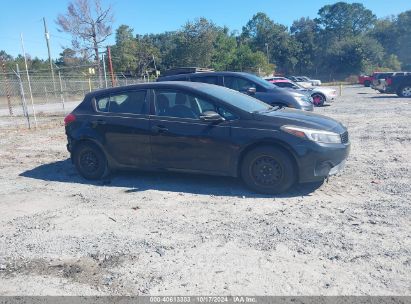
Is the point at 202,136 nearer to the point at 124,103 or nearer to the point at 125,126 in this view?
the point at 125,126

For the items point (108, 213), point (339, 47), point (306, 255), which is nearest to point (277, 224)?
point (306, 255)

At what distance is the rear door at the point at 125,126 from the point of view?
6172mm

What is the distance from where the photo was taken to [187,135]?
5801 mm

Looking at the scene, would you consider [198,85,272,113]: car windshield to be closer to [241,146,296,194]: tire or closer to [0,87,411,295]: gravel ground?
[241,146,296,194]: tire

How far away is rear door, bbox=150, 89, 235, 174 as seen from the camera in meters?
5.65

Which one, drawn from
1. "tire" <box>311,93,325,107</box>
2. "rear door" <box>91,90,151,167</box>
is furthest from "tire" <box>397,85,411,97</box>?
"rear door" <box>91,90,151,167</box>

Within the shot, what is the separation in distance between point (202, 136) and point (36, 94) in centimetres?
2504

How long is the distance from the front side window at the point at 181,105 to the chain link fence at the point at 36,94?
342 inches

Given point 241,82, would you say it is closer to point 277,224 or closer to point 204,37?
point 277,224

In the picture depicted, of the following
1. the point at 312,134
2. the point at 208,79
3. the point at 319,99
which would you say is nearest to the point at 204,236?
the point at 312,134

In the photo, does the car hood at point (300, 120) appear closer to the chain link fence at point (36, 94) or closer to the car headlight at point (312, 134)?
the car headlight at point (312, 134)

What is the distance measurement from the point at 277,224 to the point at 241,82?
7.66 meters

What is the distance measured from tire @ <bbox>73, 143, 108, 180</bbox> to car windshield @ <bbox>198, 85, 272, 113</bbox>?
2.15 metres

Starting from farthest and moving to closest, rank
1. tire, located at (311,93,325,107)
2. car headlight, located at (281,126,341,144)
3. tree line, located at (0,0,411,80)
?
1. tree line, located at (0,0,411,80)
2. tire, located at (311,93,325,107)
3. car headlight, located at (281,126,341,144)
